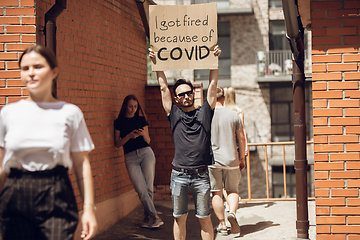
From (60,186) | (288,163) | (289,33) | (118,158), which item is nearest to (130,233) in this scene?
(118,158)

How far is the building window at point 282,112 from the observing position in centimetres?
2194

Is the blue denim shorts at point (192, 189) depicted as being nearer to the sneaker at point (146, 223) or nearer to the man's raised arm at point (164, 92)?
the man's raised arm at point (164, 92)

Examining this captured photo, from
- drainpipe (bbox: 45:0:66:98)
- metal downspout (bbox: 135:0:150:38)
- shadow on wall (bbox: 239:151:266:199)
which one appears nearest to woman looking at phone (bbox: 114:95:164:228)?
drainpipe (bbox: 45:0:66:98)

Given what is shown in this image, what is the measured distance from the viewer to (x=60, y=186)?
248 centimetres

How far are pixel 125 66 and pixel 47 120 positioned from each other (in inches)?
211

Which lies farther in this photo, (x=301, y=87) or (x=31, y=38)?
(x=301, y=87)

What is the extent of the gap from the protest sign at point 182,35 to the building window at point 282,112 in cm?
1784

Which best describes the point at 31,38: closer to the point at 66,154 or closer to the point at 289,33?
the point at 66,154

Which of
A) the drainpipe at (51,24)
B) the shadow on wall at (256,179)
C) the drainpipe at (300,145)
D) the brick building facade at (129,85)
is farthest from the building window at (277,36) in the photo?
the drainpipe at (51,24)

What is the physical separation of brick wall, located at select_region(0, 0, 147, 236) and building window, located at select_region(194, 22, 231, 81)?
1423cm

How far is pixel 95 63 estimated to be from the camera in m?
6.43

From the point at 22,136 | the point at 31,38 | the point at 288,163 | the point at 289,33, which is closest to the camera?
the point at 22,136

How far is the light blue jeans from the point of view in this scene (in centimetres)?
638

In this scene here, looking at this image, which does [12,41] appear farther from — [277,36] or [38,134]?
[277,36]
